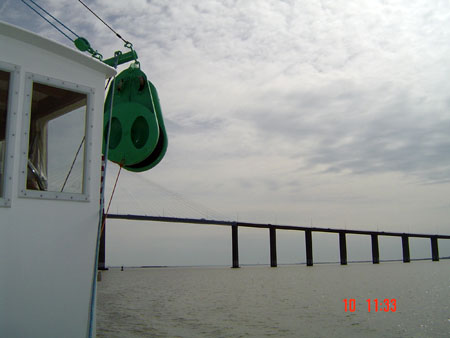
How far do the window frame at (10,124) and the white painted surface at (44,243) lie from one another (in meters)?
0.02

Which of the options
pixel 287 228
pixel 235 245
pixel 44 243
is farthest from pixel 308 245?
pixel 44 243

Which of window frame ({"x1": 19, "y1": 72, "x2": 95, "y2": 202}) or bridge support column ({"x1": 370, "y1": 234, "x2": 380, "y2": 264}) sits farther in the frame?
bridge support column ({"x1": 370, "y1": 234, "x2": 380, "y2": 264})

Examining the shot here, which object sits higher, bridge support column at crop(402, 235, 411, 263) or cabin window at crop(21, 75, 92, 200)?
cabin window at crop(21, 75, 92, 200)

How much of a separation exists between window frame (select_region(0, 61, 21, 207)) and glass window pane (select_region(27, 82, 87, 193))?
24 cm

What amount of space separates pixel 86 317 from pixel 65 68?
9.80 feet

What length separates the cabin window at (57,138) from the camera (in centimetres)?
503

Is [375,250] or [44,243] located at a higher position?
[44,243]

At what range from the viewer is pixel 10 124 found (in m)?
4.77

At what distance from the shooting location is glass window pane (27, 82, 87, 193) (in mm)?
5078

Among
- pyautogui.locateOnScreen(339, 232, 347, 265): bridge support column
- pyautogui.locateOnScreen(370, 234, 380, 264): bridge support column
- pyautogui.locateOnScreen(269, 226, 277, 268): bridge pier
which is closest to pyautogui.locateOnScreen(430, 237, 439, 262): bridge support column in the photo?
pyautogui.locateOnScreen(370, 234, 380, 264): bridge support column

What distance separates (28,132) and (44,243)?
1259 millimetres

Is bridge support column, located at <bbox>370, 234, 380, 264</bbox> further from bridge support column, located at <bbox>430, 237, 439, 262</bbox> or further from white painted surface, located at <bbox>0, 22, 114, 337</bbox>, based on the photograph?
white painted surface, located at <bbox>0, 22, 114, 337</bbox>

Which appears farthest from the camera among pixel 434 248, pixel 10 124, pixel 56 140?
pixel 434 248
